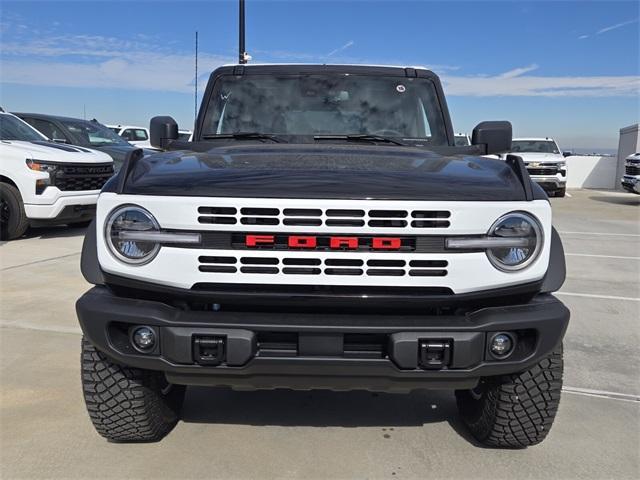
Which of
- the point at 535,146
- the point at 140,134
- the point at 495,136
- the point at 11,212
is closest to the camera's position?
the point at 495,136

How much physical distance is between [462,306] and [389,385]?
0.41 m

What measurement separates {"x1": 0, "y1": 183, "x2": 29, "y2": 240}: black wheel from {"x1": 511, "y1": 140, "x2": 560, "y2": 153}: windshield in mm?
15391

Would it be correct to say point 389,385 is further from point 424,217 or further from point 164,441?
point 164,441

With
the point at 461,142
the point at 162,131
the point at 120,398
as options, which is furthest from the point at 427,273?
the point at 461,142

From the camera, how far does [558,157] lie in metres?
18.2

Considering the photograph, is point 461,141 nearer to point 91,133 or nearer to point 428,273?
point 428,273

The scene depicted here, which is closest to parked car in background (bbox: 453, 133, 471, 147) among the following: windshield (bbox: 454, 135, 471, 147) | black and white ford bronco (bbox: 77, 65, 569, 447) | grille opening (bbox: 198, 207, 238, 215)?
windshield (bbox: 454, 135, 471, 147)

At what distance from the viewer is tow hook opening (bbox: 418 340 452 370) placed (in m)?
2.14

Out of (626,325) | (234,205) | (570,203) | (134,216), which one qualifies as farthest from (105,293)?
(570,203)

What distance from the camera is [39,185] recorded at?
8.02 meters

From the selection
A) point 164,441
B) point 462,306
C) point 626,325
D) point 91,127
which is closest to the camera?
point 462,306

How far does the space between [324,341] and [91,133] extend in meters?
10.5

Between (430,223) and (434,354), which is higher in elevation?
(430,223)

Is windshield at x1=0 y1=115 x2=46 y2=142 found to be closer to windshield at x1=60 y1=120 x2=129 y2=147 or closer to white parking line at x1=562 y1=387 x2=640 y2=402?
windshield at x1=60 y1=120 x2=129 y2=147
